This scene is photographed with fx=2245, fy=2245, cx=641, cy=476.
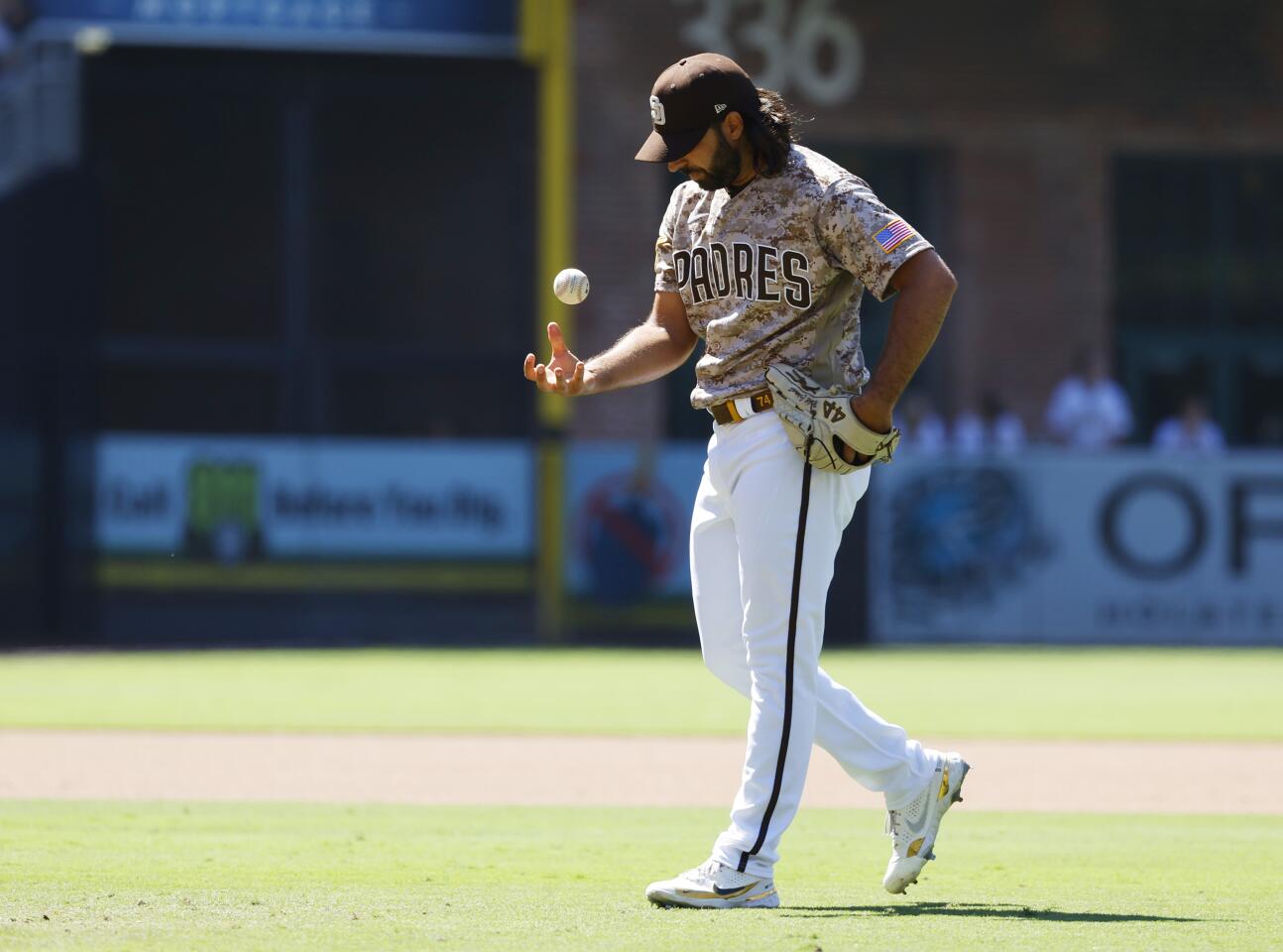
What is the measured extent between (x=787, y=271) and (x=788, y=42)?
1708 cm

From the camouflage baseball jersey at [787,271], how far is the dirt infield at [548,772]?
114 inches

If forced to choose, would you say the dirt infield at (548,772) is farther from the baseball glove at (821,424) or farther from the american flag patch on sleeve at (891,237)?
the american flag patch on sleeve at (891,237)

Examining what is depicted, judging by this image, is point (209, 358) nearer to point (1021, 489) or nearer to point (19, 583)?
point (19, 583)

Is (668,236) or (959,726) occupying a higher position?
(668,236)

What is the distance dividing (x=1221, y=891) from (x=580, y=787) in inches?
135

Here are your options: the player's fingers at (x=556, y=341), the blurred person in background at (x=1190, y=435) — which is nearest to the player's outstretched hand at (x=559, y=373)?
the player's fingers at (x=556, y=341)

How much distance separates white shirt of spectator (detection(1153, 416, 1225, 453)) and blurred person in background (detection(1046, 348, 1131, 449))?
1.39 feet

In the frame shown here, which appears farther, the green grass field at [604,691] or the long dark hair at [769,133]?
the green grass field at [604,691]

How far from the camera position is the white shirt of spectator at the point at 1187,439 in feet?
66.5

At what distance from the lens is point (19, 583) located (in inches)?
765

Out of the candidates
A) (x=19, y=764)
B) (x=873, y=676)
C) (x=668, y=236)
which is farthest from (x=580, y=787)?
(x=873, y=676)

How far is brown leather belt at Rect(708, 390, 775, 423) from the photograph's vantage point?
18.8 feet

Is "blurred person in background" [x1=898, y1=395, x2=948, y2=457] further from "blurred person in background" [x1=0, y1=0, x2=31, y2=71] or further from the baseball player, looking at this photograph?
the baseball player

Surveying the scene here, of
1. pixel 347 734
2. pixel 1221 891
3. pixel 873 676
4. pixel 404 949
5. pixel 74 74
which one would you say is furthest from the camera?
pixel 74 74
